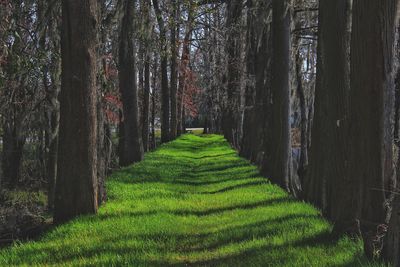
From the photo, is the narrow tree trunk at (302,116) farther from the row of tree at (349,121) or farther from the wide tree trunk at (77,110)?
the wide tree trunk at (77,110)

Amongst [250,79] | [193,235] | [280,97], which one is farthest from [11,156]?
[250,79]

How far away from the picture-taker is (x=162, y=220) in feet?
26.8

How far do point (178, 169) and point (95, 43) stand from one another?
8890mm

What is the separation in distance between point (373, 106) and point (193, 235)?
10.1 feet

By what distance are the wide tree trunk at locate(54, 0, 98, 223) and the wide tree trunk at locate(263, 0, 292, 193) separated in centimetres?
558

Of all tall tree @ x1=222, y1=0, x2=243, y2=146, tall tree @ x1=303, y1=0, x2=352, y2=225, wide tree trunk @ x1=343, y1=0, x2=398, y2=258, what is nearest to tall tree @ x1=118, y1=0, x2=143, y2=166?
tall tree @ x1=222, y1=0, x2=243, y2=146

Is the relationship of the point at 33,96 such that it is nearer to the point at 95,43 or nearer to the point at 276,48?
the point at 95,43

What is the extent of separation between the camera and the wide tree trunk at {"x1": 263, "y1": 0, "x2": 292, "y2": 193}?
1282 centimetres

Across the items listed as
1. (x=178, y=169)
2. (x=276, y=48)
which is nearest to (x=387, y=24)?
(x=276, y=48)

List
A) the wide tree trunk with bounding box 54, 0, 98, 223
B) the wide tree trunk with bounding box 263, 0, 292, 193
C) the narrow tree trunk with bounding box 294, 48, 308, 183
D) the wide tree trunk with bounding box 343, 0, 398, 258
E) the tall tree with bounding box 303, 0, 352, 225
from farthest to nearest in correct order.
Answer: the narrow tree trunk with bounding box 294, 48, 308, 183 → the wide tree trunk with bounding box 263, 0, 292, 193 → the wide tree trunk with bounding box 54, 0, 98, 223 → the tall tree with bounding box 303, 0, 352, 225 → the wide tree trunk with bounding box 343, 0, 398, 258

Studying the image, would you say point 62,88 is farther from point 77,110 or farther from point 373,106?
point 373,106

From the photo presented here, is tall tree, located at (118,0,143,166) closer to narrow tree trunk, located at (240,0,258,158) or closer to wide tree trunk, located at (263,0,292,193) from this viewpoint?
narrow tree trunk, located at (240,0,258,158)

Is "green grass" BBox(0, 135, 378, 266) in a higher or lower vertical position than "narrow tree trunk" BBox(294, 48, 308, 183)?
lower

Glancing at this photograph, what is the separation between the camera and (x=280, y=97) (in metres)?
13.2
